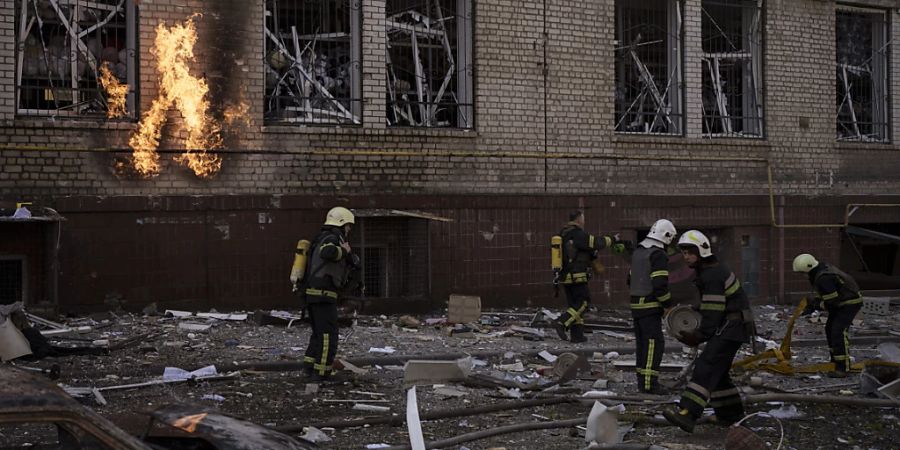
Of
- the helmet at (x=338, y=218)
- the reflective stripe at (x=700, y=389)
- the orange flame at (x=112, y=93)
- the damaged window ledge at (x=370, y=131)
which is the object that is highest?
the orange flame at (x=112, y=93)

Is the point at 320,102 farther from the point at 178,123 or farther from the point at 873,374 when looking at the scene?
the point at 873,374

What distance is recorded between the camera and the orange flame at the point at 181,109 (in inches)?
516

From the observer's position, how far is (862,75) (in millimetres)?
19234

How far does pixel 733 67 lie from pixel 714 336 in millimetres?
10600

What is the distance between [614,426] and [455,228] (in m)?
7.60

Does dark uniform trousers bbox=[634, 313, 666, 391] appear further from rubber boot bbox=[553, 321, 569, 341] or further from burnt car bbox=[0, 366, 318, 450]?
burnt car bbox=[0, 366, 318, 450]

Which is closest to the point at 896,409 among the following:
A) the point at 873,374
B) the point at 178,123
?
the point at 873,374

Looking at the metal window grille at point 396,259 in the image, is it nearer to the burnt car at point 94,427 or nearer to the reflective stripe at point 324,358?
the reflective stripe at point 324,358

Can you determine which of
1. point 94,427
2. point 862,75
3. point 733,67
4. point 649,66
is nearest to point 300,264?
point 94,427

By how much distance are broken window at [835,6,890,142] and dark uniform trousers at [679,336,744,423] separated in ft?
39.3

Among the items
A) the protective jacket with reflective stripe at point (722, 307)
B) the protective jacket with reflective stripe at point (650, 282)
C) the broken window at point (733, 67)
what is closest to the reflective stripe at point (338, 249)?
the protective jacket with reflective stripe at point (650, 282)

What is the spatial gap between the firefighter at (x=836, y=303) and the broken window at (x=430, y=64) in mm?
5979

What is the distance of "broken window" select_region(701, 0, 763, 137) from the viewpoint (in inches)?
695

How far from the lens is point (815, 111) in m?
18.2
